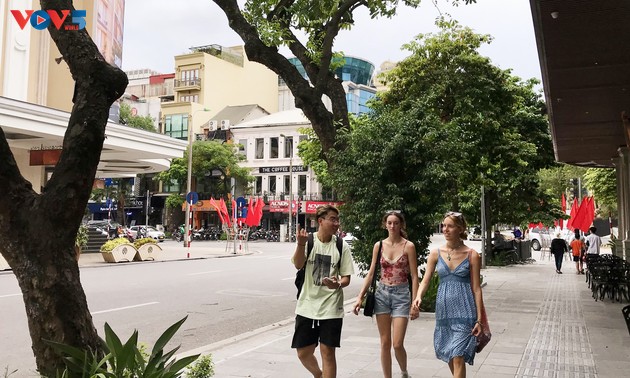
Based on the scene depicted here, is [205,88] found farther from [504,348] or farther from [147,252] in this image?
[504,348]

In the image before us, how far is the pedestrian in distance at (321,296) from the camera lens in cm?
469

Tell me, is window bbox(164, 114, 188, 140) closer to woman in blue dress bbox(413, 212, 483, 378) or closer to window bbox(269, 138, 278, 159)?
window bbox(269, 138, 278, 159)

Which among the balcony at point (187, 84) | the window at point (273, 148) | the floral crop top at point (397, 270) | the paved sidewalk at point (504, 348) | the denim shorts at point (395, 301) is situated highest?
the balcony at point (187, 84)

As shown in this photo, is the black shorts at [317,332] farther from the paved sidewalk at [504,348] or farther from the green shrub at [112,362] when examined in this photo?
the paved sidewalk at [504,348]

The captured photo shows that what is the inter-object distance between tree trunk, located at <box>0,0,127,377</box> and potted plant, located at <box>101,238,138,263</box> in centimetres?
1944

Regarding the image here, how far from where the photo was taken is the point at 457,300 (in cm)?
462

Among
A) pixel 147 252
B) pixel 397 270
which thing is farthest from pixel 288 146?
pixel 397 270


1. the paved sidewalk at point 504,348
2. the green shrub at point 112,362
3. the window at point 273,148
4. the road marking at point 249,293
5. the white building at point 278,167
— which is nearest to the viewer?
the green shrub at point 112,362

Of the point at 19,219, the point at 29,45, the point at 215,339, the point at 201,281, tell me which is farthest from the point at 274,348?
the point at 29,45

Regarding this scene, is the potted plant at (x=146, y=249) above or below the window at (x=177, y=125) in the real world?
below

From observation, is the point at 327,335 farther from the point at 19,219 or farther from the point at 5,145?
the point at 5,145

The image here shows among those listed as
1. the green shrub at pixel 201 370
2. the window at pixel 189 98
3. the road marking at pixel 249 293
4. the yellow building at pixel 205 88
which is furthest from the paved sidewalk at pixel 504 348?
the window at pixel 189 98

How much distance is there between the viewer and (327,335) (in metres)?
4.69

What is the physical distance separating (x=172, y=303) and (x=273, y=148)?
42.2 m
